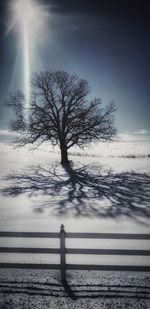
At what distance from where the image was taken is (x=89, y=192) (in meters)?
17.5

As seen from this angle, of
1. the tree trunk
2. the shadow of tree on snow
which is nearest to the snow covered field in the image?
the shadow of tree on snow

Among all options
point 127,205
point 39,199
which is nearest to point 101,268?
point 127,205

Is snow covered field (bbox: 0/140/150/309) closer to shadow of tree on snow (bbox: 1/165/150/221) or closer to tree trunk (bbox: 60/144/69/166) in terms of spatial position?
shadow of tree on snow (bbox: 1/165/150/221)

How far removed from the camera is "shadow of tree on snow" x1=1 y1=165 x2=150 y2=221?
13.3 metres

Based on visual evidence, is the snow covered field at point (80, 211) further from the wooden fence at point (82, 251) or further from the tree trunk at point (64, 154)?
the tree trunk at point (64, 154)

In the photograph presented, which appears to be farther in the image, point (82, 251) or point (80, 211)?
point (80, 211)

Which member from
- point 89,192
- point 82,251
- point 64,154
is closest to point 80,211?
point 89,192

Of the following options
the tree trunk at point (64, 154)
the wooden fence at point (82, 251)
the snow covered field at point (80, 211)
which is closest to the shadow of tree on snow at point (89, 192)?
the snow covered field at point (80, 211)

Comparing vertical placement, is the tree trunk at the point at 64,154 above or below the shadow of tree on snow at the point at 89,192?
above

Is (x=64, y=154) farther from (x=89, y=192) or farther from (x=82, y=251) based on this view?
(x=82, y=251)

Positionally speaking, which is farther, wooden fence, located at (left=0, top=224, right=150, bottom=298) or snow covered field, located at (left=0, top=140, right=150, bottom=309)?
snow covered field, located at (left=0, top=140, right=150, bottom=309)

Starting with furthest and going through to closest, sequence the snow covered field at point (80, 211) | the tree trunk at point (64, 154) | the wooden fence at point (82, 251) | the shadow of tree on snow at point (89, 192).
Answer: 1. the tree trunk at point (64, 154)
2. the shadow of tree on snow at point (89, 192)
3. the snow covered field at point (80, 211)
4. the wooden fence at point (82, 251)

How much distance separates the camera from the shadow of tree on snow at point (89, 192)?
13.3m

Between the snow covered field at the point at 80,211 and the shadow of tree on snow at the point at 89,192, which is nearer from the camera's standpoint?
the snow covered field at the point at 80,211
